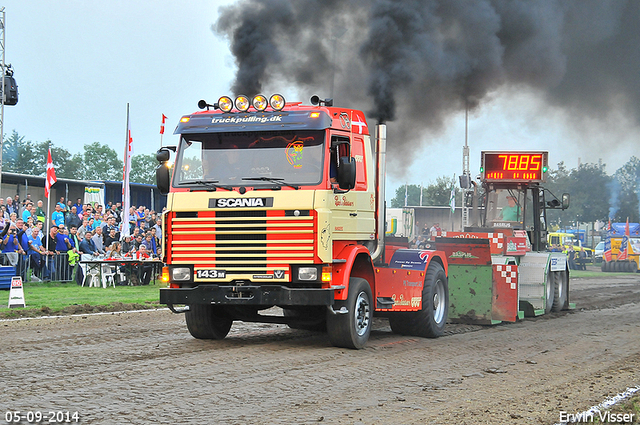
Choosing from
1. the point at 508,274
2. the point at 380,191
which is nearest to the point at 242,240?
the point at 380,191

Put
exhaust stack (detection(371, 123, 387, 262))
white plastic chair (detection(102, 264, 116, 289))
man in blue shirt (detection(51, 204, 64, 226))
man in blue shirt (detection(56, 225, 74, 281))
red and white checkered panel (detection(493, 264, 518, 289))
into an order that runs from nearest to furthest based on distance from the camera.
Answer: exhaust stack (detection(371, 123, 387, 262)), red and white checkered panel (detection(493, 264, 518, 289)), white plastic chair (detection(102, 264, 116, 289)), man in blue shirt (detection(56, 225, 74, 281)), man in blue shirt (detection(51, 204, 64, 226))

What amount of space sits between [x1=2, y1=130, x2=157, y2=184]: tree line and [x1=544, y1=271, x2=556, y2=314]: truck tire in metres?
66.9

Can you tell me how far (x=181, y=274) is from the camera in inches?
378

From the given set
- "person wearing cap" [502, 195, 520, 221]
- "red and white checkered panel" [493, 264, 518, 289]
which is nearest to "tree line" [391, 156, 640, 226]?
"person wearing cap" [502, 195, 520, 221]

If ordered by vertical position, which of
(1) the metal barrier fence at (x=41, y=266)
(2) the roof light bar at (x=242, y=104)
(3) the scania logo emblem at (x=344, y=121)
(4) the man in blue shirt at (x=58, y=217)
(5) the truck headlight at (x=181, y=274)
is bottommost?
(1) the metal barrier fence at (x=41, y=266)

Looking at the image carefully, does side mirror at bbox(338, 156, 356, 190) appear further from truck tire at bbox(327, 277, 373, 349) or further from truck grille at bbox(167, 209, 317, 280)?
truck tire at bbox(327, 277, 373, 349)

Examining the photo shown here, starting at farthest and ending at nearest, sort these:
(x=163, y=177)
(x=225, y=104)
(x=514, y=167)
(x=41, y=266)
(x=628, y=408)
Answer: (x=41, y=266) → (x=514, y=167) → (x=225, y=104) → (x=163, y=177) → (x=628, y=408)

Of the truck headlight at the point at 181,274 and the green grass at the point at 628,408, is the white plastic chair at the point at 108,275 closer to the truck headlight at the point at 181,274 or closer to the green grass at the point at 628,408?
the truck headlight at the point at 181,274

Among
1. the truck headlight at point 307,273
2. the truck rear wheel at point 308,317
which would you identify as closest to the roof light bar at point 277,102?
the truck headlight at point 307,273

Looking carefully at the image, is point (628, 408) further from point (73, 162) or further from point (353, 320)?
point (73, 162)

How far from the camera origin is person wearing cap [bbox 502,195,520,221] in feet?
58.6

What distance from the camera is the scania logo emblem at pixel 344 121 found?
A: 996 cm

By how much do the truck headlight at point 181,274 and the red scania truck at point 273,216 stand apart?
0.04 feet

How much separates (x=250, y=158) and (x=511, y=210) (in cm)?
994
